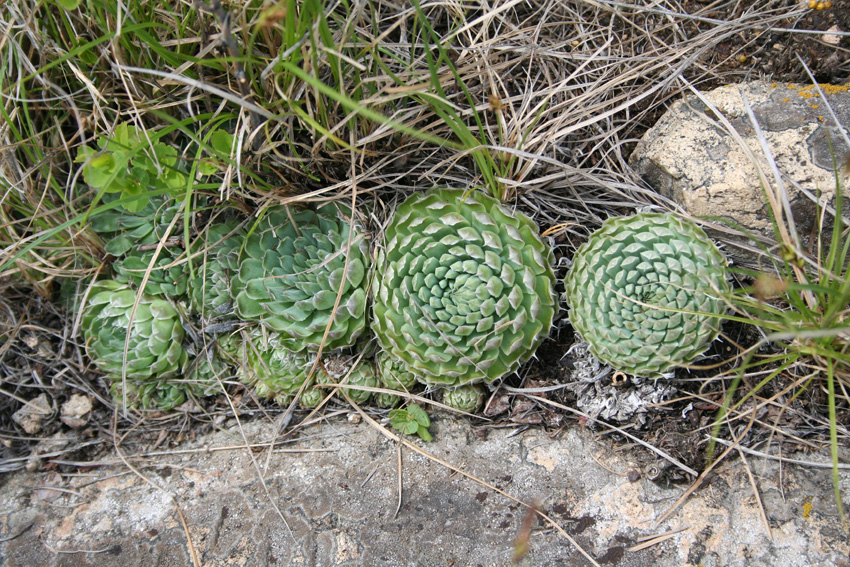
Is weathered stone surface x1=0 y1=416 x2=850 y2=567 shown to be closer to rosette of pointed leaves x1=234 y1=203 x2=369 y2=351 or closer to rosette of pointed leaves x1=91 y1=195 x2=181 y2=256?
rosette of pointed leaves x1=234 y1=203 x2=369 y2=351

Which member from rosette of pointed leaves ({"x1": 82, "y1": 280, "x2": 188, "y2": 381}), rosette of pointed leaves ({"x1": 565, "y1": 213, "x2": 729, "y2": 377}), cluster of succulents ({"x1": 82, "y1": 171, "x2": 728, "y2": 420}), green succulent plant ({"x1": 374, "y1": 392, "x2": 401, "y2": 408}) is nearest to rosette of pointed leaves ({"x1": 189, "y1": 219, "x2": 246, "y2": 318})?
cluster of succulents ({"x1": 82, "y1": 171, "x2": 728, "y2": 420})

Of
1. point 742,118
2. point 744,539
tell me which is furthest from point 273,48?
point 744,539

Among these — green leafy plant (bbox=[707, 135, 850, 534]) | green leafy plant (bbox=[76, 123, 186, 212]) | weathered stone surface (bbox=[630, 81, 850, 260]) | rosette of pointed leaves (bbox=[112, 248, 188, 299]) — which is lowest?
green leafy plant (bbox=[707, 135, 850, 534])

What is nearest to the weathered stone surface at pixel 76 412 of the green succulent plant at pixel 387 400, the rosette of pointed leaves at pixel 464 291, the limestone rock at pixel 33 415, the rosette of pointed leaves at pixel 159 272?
the limestone rock at pixel 33 415

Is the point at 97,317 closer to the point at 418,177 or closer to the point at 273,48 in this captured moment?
the point at 273,48

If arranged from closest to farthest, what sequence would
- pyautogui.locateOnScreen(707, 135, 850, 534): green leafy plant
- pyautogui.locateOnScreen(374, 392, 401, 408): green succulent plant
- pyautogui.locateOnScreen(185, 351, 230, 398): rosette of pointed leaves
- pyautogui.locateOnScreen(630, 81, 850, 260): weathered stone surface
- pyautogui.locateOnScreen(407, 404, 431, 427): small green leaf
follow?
pyautogui.locateOnScreen(707, 135, 850, 534): green leafy plant → pyautogui.locateOnScreen(630, 81, 850, 260): weathered stone surface → pyautogui.locateOnScreen(407, 404, 431, 427): small green leaf → pyautogui.locateOnScreen(374, 392, 401, 408): green succulent plant → pyautogui.locateOnScreen(185, 351, 230, 398): rosette of pointed leaves

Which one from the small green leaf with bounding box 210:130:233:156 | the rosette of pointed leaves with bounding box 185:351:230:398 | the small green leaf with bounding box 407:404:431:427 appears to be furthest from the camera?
the rosette of pointed leaves with bounding box 185:351:230:398

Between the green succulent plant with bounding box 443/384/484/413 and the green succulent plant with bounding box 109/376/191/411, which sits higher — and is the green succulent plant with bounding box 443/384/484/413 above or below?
below
